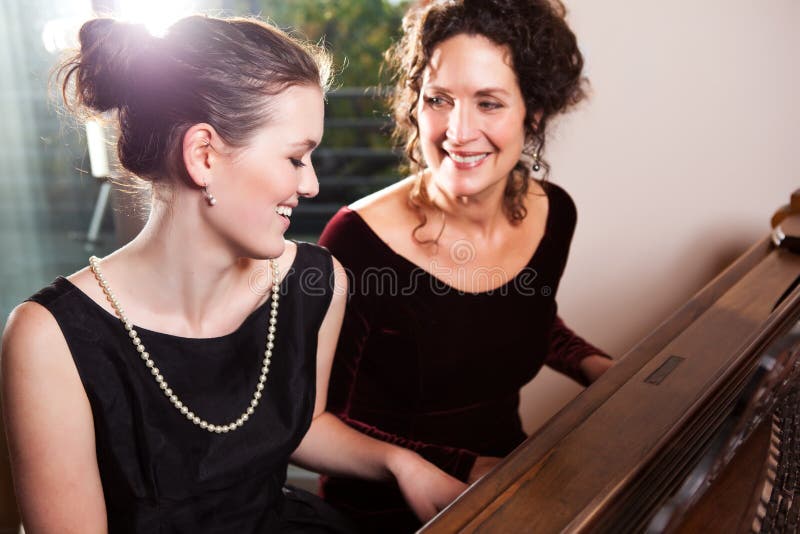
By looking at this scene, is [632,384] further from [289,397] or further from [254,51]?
[254,51]

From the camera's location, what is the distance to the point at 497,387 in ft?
5.87

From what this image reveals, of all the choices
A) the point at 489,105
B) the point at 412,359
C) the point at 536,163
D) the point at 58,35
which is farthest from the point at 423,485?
the point at 58,35

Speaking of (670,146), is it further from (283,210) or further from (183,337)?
(183,337)

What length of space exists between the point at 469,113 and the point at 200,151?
677 mm

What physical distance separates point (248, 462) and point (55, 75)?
0.70m

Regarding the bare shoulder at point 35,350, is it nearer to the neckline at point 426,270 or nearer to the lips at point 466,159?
the neckline at point 426,270

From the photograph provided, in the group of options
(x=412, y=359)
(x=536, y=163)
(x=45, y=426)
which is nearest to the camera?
(x=45, y=426)

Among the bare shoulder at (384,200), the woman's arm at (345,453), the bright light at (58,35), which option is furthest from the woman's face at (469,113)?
the bright light at (58,35)

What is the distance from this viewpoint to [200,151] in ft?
3.65

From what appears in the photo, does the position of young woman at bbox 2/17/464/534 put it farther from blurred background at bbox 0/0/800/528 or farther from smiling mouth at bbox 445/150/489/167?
blurred background at bbox 0/0/800/528

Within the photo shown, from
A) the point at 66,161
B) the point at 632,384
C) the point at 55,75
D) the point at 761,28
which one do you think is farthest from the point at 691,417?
the point at 66,161

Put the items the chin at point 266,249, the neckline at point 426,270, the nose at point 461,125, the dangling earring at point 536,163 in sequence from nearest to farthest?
the chin at point 266,249 < the nose at point 461,125 < the neckline at point 426,270 < the dangling earring at point 536,163

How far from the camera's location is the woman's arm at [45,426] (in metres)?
1.04

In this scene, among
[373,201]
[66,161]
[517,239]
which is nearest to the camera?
[373,201]
